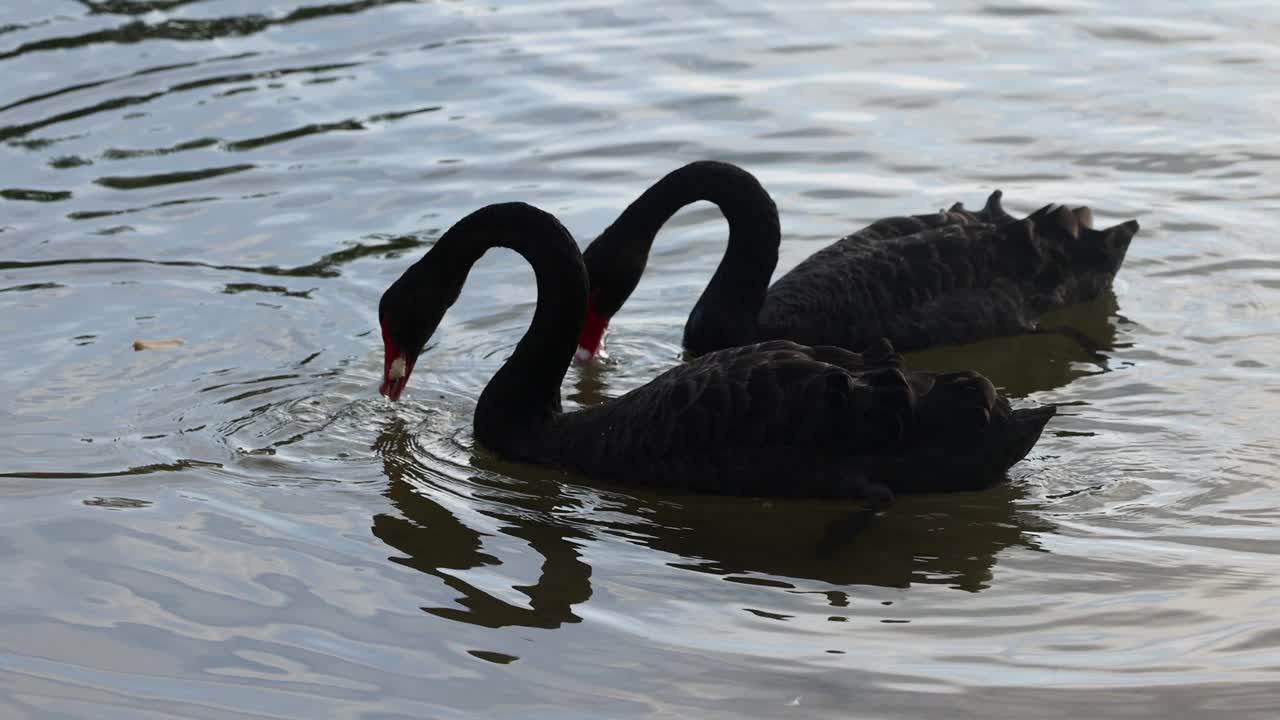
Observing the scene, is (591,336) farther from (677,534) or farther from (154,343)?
(154,343)

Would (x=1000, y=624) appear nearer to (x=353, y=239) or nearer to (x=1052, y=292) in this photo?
(x=1052, y=292)

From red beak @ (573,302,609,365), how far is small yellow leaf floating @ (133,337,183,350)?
181cm

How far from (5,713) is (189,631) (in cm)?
60

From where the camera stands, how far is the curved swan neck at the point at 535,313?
649cm

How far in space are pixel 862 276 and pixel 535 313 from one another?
1.95m

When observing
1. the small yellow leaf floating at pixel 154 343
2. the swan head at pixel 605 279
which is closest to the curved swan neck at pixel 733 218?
the swan head at pixel 605 279

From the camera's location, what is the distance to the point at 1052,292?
8.31m

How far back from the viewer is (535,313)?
6.61 metres

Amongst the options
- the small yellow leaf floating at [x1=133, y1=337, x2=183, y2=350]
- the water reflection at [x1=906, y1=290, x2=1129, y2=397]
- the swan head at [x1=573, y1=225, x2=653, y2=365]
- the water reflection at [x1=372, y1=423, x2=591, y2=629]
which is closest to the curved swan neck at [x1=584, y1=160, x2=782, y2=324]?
Result: the swan head at [x1=573, y1=225, x2=653, y2=365]

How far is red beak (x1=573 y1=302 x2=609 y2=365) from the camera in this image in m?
7.40

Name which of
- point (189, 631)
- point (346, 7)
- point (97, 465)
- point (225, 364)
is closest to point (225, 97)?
point (346, 7)

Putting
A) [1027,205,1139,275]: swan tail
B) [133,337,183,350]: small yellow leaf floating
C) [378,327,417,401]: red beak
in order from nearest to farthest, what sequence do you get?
[378,327,417,401]: red beak, [133,337,183,350]: small yellow leaf floating, [1027,205,1139,275]: swan tail

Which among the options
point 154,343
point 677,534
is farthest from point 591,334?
point 154,343

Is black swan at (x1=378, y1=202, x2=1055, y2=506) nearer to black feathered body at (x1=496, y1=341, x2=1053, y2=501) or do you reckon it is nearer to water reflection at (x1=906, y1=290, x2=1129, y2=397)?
black feathered body at (x1=496, y1=341, x2=1053, y2=501)
